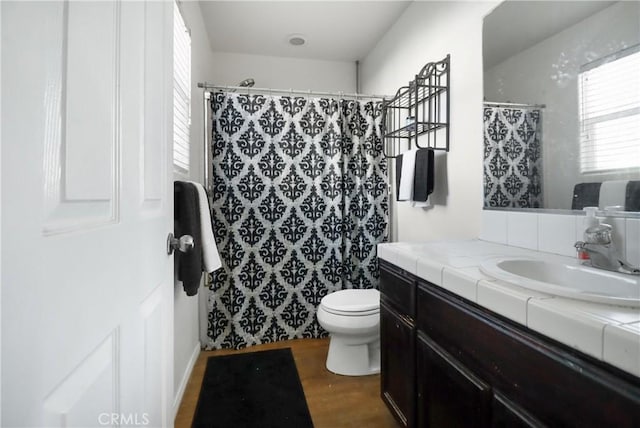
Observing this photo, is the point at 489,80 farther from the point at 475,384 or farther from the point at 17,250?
the point at 17,250

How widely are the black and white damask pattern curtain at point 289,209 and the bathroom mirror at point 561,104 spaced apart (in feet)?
3.52

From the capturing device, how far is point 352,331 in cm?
178

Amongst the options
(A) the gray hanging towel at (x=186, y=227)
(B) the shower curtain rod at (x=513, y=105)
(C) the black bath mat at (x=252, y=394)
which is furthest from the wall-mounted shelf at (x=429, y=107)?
(C) the black bath mat at (x=252, y=394)

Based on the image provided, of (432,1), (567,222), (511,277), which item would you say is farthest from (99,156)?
(432,1)

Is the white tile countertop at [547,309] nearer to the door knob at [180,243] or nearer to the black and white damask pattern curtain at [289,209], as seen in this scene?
the door knob at [180,243]

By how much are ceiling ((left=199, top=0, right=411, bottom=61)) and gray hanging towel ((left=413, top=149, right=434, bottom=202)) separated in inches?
46.9

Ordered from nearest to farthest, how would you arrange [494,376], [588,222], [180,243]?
[494,376] < [180,243] < [588,222]

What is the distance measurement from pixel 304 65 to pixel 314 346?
256 centimetres

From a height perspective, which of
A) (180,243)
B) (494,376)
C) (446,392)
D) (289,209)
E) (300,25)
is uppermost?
(300,25)

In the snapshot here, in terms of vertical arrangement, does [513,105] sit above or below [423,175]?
above

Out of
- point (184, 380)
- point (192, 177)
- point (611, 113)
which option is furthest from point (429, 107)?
point (184, 380)

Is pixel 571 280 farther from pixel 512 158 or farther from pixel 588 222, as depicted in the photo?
pixel 512 158

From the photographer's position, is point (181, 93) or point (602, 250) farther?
point (181, 93)

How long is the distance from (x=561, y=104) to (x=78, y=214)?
1.52 metres
